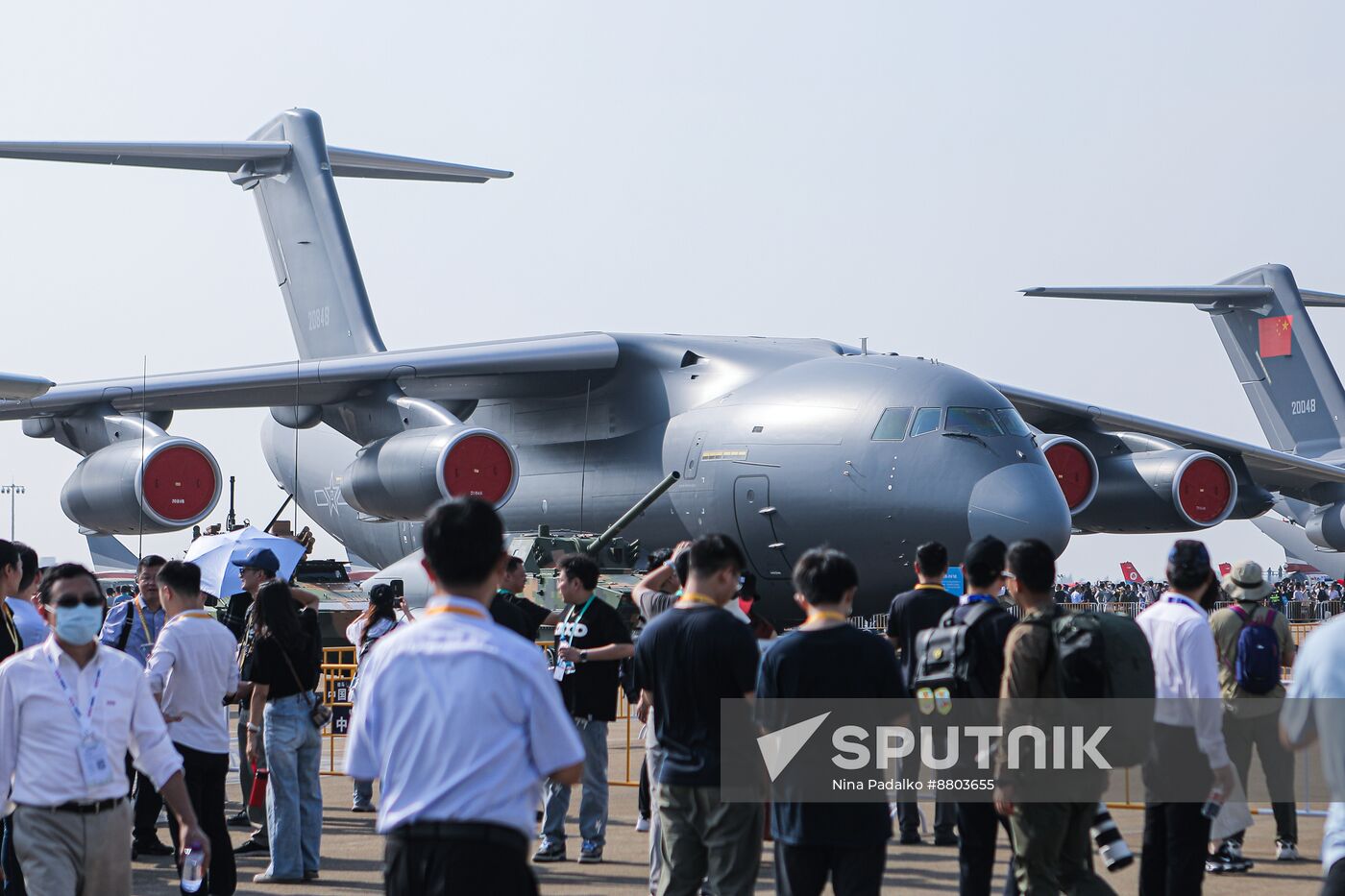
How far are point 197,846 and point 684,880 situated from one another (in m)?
1.63

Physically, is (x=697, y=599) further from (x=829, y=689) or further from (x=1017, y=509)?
(x=1017, y=509)

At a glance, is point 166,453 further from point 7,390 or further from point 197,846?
point 197,846

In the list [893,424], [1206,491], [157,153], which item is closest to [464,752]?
[893,424]

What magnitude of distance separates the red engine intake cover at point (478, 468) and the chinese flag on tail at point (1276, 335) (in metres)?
19.0

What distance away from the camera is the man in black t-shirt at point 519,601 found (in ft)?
26.4

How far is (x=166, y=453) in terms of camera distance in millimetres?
→ 16188

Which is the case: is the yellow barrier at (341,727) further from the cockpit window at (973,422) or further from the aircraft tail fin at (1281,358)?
the aircraft tail fin at (1281,358)

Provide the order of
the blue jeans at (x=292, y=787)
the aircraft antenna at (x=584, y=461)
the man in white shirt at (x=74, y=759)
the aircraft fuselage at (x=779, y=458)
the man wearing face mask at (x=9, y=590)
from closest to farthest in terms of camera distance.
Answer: the man in white shirt at (x=74, y=759)
the man wearing face mask at (x=9, y=590)
the blue jeans at (x=292, y=787)
the aircraft fuselage at (x=779, y=458)
the aircraft antenna at (x=584, y=461)

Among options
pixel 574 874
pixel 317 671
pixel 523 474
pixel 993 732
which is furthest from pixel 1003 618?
pixel 523 474

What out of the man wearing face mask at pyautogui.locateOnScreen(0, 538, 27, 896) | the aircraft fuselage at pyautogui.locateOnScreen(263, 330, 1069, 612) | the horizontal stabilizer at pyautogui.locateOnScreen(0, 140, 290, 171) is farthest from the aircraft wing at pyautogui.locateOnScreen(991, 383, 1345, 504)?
the man wearing face mask at pyautogui.locateOnScreen(0, 538, 27, 896)

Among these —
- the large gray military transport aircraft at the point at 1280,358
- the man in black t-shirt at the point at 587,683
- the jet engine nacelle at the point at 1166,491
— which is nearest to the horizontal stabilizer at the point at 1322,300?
the large gray military transport aircraft at the point at 1280,358

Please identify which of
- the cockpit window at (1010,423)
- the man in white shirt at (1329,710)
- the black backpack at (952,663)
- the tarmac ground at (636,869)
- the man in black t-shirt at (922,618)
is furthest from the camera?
the cockpit window at (1010,423)

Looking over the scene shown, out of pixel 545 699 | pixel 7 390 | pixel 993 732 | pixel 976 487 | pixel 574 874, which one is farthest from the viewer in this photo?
pixel 976 487

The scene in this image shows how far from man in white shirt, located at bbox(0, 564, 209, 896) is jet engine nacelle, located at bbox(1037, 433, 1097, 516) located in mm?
14033
